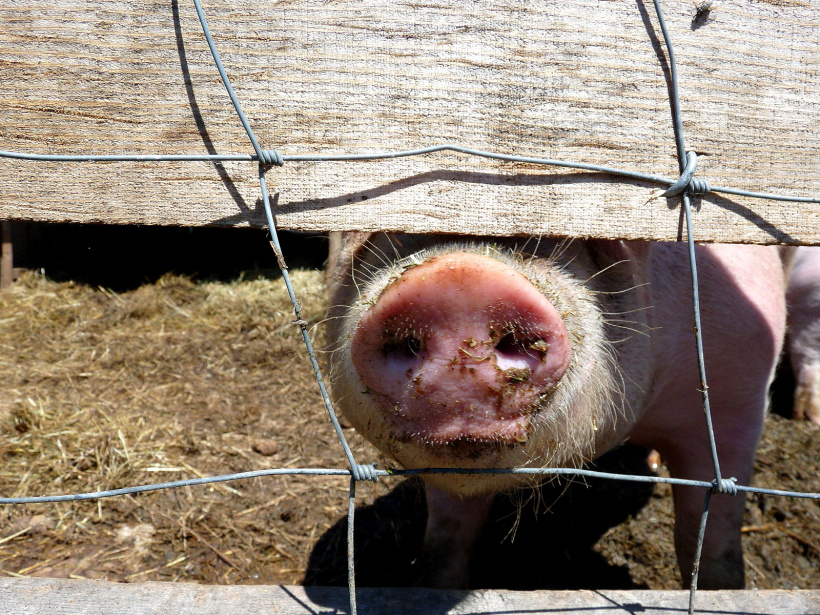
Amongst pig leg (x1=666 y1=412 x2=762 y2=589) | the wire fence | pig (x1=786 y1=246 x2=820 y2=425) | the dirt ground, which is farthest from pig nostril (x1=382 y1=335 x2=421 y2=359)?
pig (x1=786 y1=246 x2=820 y2=425)

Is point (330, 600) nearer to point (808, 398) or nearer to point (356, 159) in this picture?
point (356, 159)

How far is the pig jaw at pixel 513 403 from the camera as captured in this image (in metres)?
1.14

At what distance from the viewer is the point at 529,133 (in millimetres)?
1203

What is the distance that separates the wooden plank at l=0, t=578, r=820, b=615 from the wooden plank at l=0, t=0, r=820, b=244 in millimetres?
723

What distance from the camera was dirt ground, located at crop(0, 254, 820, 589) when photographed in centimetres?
241

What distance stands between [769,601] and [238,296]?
147 inches

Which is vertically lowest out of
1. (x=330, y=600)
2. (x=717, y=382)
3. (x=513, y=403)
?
(x=330, y=600)

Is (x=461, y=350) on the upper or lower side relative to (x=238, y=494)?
upper

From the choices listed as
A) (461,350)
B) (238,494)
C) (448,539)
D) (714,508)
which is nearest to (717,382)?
(714,508)

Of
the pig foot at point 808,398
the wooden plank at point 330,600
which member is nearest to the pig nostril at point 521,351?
the wooden plank at point 330,600

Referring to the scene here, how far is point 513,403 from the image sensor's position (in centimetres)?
113

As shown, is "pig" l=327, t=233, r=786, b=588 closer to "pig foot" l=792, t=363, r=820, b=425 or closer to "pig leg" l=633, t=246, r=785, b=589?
"pig leg" l=633, t=246, r=785, b=589

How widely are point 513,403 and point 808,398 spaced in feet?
11.5

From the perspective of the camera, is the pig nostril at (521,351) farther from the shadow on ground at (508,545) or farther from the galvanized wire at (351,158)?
the shadow on ground at (508,545)
